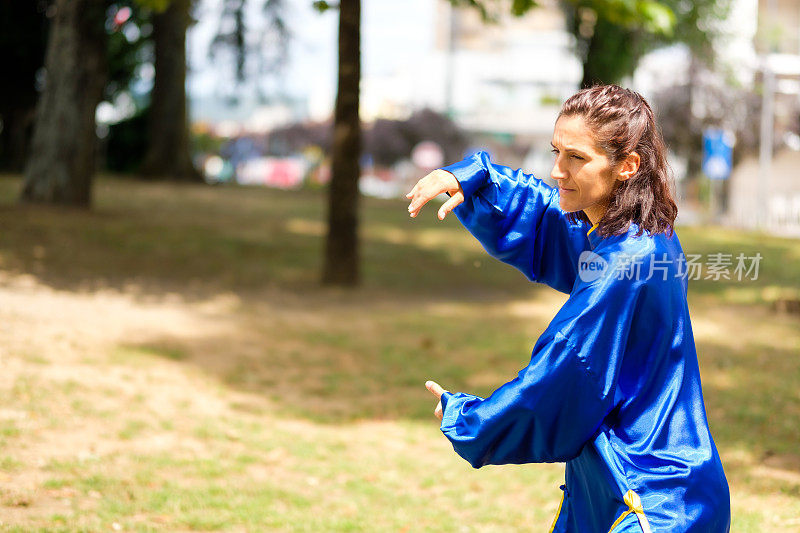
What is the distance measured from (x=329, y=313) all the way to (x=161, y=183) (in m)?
11.6

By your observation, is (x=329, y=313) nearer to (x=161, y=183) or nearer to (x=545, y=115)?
(x=161, y=183)

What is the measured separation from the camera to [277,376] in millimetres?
8516

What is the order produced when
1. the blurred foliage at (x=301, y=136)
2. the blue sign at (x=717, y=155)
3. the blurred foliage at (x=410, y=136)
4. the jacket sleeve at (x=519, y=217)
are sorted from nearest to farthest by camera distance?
the jacket sleeve at (x=519, y=217) < the blue sign at (x=717, y=155) < the blurred foliage at (x=410, y=136) < the blurred foliage at (x=301, y=136)

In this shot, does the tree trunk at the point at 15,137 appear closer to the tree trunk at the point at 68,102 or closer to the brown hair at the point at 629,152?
the tree trunk at the point at 68,102

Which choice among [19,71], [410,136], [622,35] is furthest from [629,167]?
[410,136]

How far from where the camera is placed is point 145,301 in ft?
36.2

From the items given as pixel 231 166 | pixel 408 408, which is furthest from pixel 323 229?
pixel 231 166

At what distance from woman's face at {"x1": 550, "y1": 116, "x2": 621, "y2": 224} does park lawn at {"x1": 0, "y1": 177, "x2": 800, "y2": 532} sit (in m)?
2.95

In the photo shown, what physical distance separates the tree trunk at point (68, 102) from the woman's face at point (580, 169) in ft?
45.3

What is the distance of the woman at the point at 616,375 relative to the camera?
2.35 metres

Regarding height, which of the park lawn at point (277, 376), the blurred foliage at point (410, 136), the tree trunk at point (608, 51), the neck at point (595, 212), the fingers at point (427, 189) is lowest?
the park lawn at point (277, 376)

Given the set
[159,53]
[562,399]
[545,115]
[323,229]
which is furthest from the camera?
[545,115]

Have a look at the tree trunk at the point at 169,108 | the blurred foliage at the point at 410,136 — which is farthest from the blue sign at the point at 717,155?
the tree trunk at the point at 169,108

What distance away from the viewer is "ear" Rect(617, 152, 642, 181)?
2.49m
